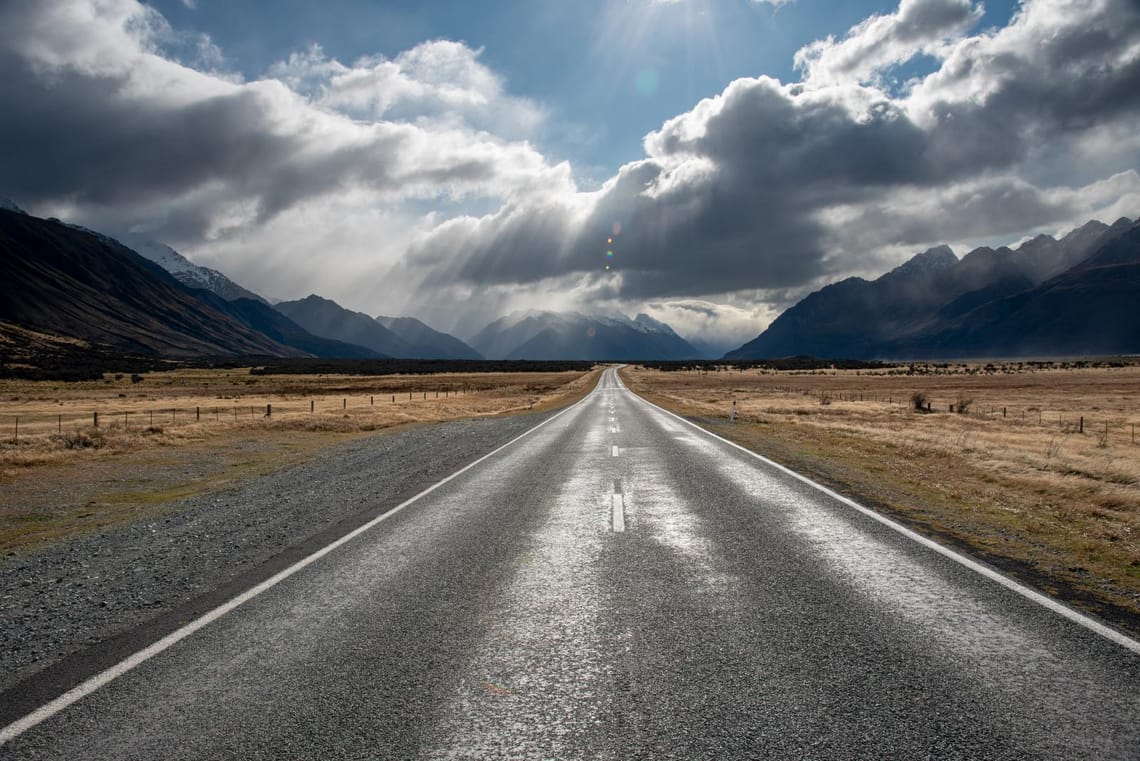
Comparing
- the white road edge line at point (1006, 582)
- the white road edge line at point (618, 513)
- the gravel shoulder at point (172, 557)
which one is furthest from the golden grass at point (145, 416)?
the white road edge line at point (1006, 582)

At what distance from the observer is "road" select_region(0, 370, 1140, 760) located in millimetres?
3514

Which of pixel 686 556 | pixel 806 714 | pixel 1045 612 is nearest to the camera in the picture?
pixel 806 714

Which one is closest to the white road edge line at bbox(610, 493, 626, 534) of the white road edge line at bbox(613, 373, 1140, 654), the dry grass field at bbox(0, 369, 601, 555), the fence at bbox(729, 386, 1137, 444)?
the white road edge line at bbox(613, 373, 1140, 654)

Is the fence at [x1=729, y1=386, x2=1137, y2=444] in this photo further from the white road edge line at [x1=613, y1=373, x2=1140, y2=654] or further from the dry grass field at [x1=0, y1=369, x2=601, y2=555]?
the dry grass field at [x1=0, y1=369, x2=601, y2=555]

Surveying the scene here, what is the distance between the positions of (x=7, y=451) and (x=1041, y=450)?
116 ft

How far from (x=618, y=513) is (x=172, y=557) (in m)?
6.23

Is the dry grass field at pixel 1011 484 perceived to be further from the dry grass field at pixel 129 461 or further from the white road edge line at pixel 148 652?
the dry grass field at pixel 129 461

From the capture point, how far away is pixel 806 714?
12.2 feet

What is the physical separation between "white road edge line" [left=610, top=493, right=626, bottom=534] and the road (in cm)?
63

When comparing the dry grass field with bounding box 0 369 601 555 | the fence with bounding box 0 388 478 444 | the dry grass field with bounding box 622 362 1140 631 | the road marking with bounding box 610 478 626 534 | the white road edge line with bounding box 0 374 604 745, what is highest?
the white road edge line with bounding box 0 374 604 745

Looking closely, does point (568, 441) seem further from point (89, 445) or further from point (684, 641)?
point (89, 445)

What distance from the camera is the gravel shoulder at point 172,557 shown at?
5461 mm

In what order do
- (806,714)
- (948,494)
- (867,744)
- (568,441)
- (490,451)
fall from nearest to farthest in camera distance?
(867,744)
(806,714)
(948,494)
(490,451)
(568,441)

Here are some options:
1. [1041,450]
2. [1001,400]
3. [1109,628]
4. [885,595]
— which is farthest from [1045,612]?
[1001,400]
